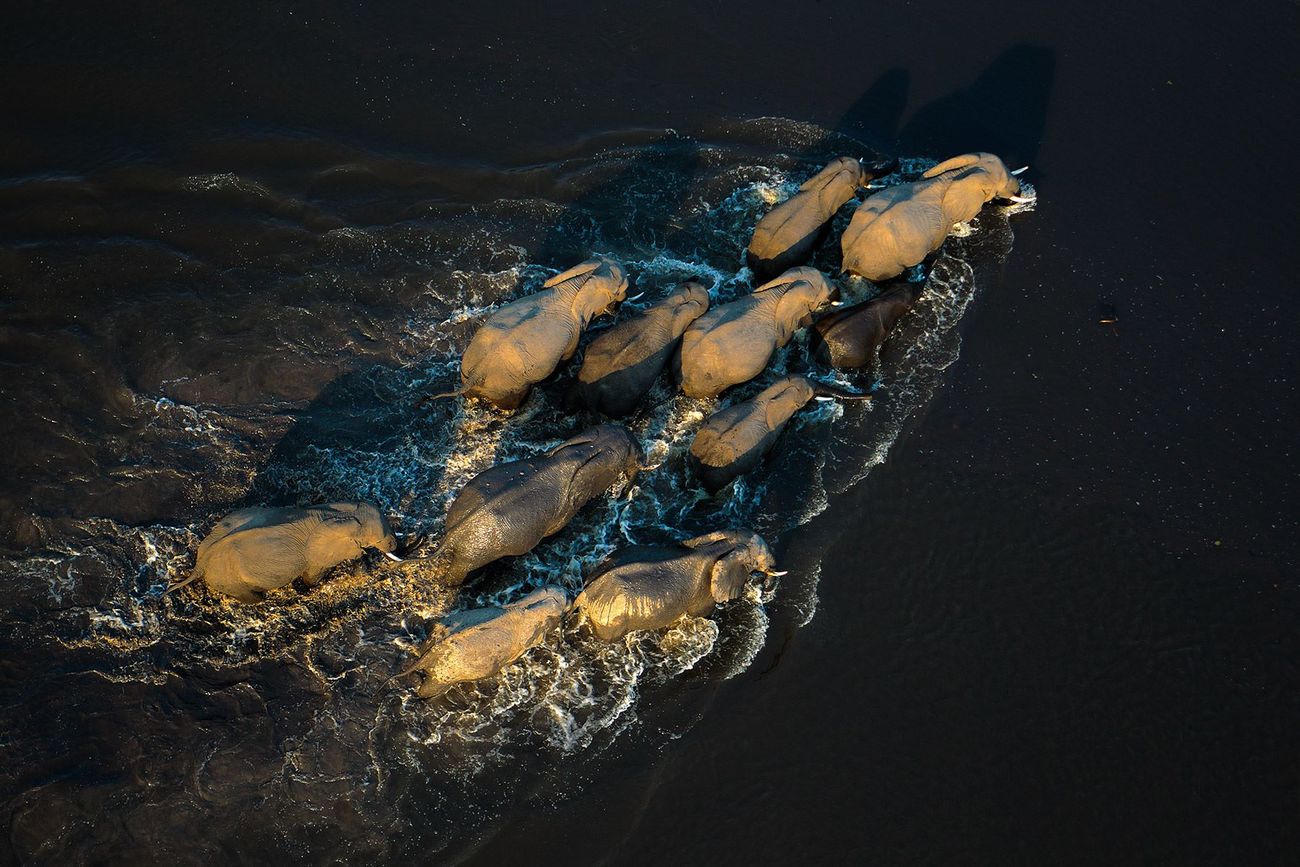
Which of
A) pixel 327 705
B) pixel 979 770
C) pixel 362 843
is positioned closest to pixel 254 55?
pixel 327 705

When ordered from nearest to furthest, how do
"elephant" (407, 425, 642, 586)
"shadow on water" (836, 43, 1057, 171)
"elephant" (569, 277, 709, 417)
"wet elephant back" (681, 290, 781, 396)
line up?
"elephant" (407, 425, 642, 586), "elephant" (569, 277, 709, 417), "wet elephant back" (681, 290, 781, 396), "shadow on water" (836, 43, 1057, 171)

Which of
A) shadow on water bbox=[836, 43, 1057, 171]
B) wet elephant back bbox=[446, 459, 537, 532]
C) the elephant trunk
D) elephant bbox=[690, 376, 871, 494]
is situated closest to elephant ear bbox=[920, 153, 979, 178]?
shadow on water bbox=[836, 43, 1057, 171]

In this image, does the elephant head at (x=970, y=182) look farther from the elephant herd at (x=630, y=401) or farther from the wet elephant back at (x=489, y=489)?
the wet elephant back at (x=489, y=489)

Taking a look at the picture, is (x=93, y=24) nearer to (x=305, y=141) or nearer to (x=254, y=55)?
(x=254, y=55)

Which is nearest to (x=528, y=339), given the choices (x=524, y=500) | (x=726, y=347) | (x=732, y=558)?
(x=524, y=500)

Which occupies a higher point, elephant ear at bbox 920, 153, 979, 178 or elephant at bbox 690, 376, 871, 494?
elephant ear at bbox 920, 153, 979, 178

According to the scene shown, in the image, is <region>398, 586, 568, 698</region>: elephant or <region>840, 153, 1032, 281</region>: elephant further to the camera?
<region>840, 153, 1032, 281</region>: elephant

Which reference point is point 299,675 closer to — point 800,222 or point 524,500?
point 524,500

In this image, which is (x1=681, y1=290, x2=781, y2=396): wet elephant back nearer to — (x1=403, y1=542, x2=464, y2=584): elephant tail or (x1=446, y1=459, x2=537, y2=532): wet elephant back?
(x1=446, y1=459, x2=537, y2=532): wet elephant back
